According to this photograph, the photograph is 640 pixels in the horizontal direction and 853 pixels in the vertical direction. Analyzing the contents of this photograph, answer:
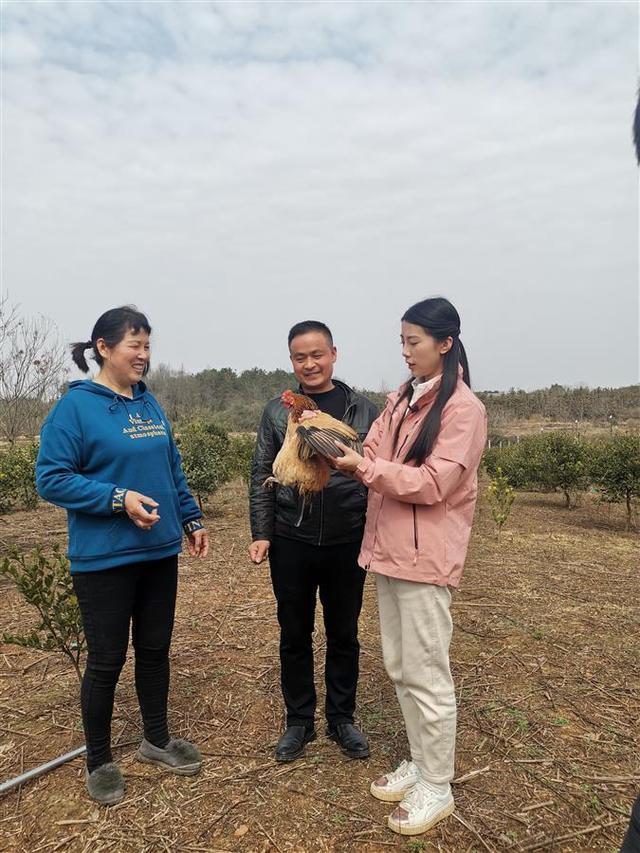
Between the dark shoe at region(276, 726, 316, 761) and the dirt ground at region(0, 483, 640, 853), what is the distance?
60 millimetres

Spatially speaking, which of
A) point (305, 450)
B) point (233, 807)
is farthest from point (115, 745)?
point (305, 450)

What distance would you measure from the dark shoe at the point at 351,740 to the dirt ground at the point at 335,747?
0.06 metres

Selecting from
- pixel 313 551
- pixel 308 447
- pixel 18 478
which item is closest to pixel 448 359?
pixel 308 447

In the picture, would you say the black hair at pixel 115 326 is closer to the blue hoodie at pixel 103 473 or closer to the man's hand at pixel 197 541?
the blue hoodie at pixel 103 473

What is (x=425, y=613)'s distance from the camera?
2.27 meters

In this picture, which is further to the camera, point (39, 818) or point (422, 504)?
point (39, 818)

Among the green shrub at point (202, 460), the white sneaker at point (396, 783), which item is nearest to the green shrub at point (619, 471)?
the green shrub at point (202, 460)

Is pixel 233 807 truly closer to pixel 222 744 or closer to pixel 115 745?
pixel 222 744

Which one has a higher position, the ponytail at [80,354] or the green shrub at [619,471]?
the ponytail at [80,354]

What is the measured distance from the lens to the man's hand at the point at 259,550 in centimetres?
274

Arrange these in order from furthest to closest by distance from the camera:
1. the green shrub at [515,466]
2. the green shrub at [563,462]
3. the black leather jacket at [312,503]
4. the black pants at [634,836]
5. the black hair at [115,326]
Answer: the green shrub at [515,466], the green shrub at [563,462], the black leather jacket at [312,503], the black hair at [115,326], the black pants at [634,836]

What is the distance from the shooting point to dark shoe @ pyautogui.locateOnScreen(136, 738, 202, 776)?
2.72m

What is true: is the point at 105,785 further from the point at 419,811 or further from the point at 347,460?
the point at 347,460

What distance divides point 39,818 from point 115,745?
0.56 m
